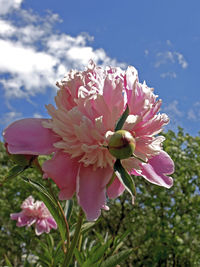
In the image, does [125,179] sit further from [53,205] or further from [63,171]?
[53,205]

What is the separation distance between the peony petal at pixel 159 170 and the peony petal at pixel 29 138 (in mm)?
199

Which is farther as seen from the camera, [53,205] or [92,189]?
[53,205]

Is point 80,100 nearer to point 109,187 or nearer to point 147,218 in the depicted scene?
point 109,187

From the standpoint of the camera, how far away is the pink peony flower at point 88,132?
0.59 m

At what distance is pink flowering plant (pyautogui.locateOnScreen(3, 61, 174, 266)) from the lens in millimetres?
591

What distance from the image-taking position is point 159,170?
70cm

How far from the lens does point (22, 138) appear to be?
2.09 ft

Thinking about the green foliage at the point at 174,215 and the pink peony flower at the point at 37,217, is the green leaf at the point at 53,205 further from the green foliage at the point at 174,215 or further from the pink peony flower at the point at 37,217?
the green foliage at the point at 174,215

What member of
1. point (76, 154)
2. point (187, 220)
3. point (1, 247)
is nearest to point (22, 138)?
point (76, 154)

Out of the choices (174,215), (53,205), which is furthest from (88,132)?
(174,215)

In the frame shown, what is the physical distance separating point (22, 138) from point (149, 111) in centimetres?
25

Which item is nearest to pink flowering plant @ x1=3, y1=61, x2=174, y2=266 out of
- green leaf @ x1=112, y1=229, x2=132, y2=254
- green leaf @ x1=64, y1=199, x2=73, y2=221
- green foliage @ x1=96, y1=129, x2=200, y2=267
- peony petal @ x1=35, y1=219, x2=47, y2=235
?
green leaf @ x1=64, y1=199, x2=73, y2=221

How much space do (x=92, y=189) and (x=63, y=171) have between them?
68 millimetres

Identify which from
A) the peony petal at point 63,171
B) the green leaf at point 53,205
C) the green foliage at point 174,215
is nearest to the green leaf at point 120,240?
the green leaf at point 53,205
